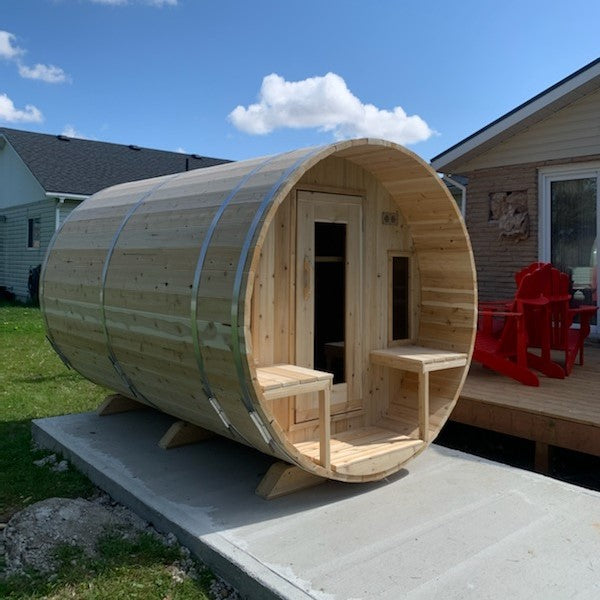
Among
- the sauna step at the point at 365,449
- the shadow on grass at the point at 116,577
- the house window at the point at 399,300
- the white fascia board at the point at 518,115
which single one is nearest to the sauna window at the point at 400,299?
the house window at the point at 399,300

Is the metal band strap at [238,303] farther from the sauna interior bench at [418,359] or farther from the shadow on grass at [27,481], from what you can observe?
the shadow on grass at [27,481]

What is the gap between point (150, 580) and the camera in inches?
131

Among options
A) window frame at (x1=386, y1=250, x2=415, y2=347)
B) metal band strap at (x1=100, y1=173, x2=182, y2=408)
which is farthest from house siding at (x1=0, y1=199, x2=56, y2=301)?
window frame at (x1=386, y1=250, x2=415, y2=347)

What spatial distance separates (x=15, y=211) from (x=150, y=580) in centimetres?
2076

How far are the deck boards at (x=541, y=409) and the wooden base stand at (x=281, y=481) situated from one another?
6.63 ft

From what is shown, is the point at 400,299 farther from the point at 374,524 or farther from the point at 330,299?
the point at 374,524

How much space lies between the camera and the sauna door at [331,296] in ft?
15.0

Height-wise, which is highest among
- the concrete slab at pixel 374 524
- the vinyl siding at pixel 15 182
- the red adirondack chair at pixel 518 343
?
the vinyl siding at pixel 15 182

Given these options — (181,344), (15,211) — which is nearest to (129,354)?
Result: (181,344)

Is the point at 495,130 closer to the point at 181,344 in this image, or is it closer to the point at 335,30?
the point at 181,344

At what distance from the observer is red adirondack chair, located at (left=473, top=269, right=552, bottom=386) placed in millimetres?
6367

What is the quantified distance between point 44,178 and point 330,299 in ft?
52.5

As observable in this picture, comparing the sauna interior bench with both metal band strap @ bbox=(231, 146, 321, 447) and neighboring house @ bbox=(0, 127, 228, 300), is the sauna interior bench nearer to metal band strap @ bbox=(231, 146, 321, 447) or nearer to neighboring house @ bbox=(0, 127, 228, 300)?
metal band strap @ bbox=(231, 146, 321, 447)

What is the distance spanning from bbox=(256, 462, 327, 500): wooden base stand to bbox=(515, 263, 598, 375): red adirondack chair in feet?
11.9
